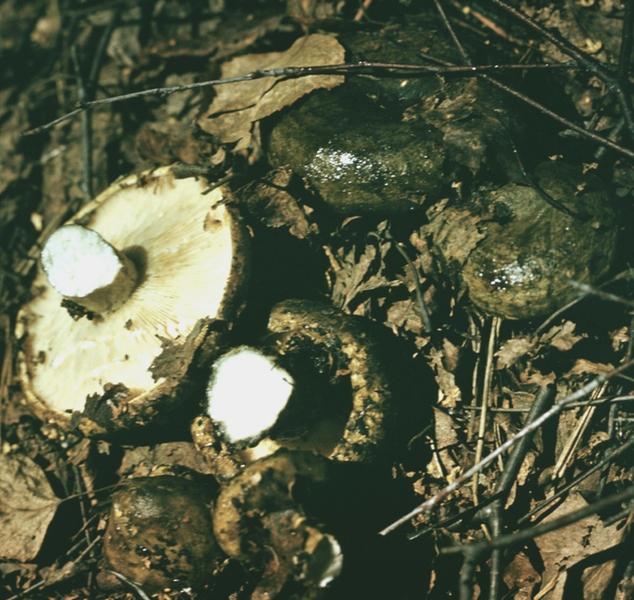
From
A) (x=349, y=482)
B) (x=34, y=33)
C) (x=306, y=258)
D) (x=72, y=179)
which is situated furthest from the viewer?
(x=34, y=33)

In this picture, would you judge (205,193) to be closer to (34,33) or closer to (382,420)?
(382,420)

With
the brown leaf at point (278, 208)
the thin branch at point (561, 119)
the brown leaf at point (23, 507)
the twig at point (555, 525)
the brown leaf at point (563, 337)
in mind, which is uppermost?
the thin branch at point (561, 119)

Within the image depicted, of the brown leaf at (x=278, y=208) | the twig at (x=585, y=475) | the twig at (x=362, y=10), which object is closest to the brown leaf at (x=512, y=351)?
the twig at (x=585, y=475)

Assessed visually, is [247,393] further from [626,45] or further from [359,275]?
[626,45]

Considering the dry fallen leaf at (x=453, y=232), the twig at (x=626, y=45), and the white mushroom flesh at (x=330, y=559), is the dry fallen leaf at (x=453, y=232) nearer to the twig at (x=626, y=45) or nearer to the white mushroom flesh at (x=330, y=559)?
the twig at (x=626, y=45)

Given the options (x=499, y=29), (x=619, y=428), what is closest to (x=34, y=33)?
(x=499, y=29)
